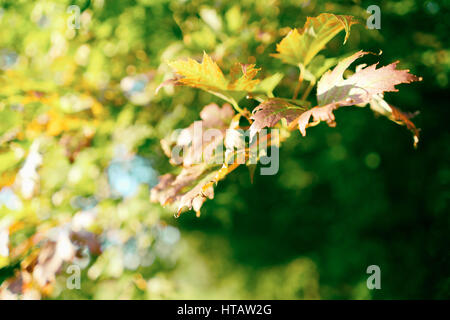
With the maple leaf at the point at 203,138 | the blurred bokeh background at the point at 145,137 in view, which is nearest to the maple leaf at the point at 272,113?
the maple leaf at the point at 203,138

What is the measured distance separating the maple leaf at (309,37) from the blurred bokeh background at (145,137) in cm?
39

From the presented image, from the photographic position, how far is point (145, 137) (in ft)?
3.89

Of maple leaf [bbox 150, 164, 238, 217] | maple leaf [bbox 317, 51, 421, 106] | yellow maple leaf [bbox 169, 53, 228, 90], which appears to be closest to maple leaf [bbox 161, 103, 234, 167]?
maple leaf [bbox 150, 164, 238, 217]

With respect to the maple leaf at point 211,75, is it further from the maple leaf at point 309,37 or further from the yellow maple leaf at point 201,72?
the maple leaf at point 309,37

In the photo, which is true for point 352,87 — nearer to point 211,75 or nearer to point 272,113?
point 272,113

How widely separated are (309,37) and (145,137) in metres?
0.71

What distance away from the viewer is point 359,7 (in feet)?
4.13

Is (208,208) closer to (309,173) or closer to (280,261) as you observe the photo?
(309,173)

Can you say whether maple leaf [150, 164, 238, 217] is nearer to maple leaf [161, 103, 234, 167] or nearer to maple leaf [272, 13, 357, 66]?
maple leaf [161, 103, 234, 167]

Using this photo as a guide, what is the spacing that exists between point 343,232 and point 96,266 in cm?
148

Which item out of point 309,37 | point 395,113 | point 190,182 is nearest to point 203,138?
point 190,182

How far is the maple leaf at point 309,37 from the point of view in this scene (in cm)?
67

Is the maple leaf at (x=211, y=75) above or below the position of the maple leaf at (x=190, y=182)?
above

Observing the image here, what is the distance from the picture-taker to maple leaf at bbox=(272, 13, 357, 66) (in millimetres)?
674
